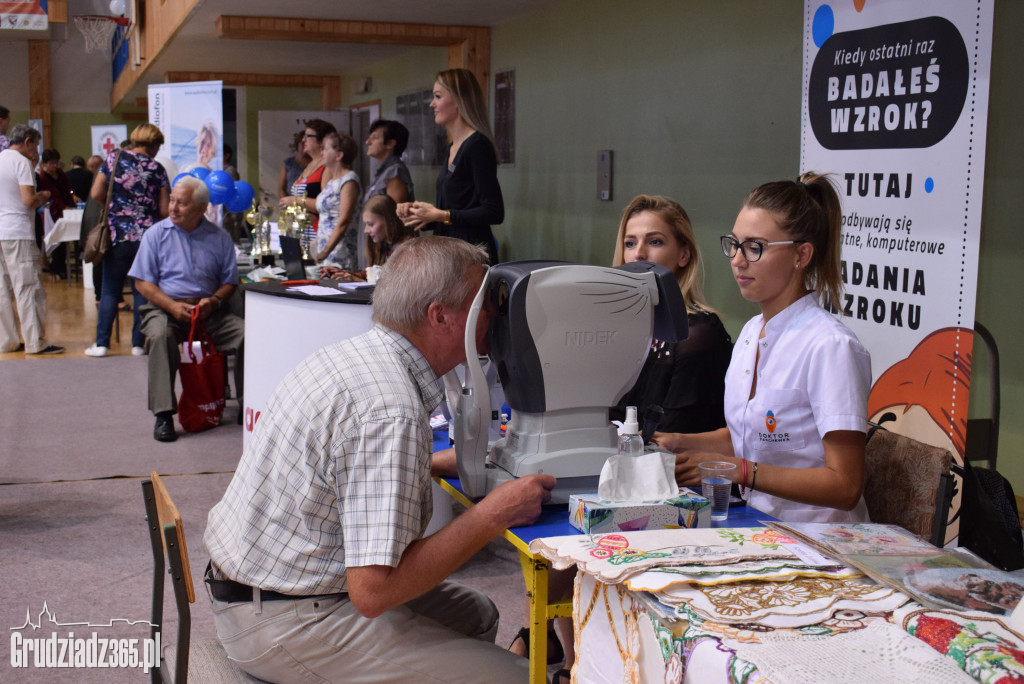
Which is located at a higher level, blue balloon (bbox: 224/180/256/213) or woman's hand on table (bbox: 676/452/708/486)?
blue balloon (bbox: 224/180/256/213)

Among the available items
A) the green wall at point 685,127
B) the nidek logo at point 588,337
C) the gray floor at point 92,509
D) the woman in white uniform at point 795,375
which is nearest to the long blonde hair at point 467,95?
the green wall at point 685,127

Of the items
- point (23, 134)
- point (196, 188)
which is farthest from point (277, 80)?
point (196, 188)

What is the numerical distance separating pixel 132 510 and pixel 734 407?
2784 millimetres

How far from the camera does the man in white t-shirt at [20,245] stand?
6715 millimetres

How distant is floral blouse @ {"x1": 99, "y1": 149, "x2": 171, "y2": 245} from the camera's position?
21.6 ft

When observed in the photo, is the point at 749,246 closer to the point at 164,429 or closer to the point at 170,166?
the point at 164,429

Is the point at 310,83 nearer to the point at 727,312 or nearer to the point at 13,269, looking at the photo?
the point at 13,269

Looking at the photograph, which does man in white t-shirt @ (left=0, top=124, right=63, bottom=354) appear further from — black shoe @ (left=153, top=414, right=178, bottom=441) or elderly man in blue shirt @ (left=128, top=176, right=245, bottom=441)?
black shoe @ (left=153, top=414, right=178, bottom=441)

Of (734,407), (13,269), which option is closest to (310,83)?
(13,269)

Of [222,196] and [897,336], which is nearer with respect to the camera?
[897,336]

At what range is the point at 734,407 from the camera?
2043mm

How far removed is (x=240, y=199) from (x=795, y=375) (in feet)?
22.7

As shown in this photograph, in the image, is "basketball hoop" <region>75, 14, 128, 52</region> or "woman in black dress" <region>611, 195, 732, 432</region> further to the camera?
"basketball hoop" <region>75, 14, 128, 52</region>

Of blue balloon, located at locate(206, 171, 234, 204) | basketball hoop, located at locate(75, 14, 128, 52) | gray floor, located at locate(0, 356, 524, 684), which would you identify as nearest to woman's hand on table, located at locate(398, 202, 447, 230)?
gray floor, located at locate(0, 356, 524, 684)
